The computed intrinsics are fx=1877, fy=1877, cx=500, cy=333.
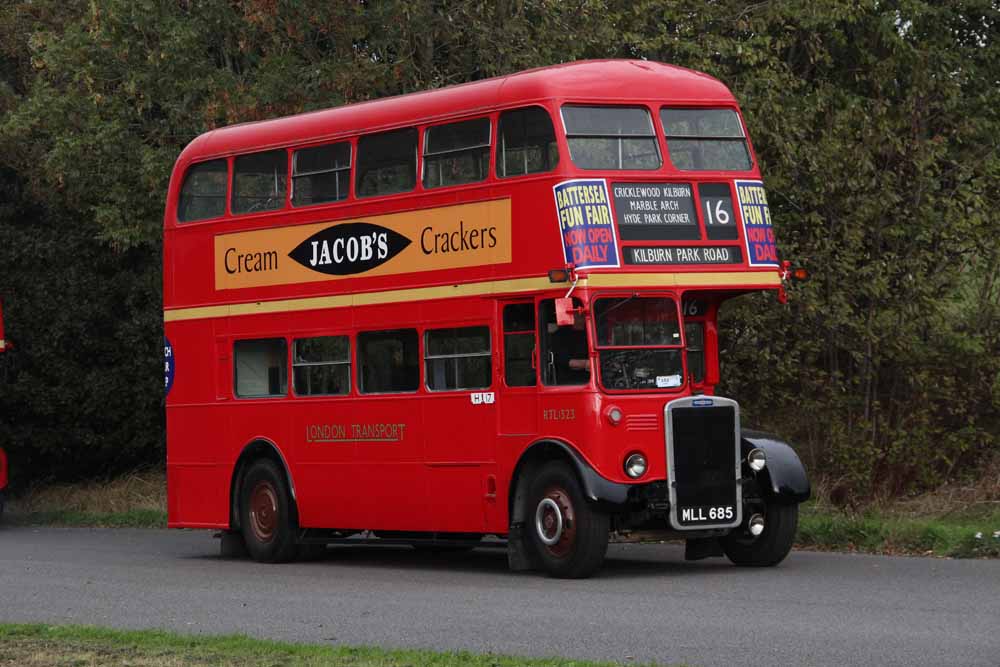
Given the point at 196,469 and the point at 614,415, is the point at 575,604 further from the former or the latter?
the point at 196,469

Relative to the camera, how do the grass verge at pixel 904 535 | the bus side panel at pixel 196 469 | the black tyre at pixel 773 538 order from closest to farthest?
the black tyre at pixel 773 538 → the grass verge at pixel 904 535 → the bus side panel at pixel 196 469

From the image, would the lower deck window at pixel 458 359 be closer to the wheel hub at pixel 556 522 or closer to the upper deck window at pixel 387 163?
the wheel hub at pixel 556 522

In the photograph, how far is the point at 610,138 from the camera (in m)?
15.9

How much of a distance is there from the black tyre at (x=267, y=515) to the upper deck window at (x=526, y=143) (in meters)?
4.60

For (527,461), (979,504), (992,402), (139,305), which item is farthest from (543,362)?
(139,305)

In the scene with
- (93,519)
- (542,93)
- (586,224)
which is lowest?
(93,519)

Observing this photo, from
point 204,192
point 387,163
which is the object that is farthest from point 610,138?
point 204,192

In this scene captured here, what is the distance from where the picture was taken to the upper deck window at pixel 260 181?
1883 centimetres

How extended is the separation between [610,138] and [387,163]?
104 inches

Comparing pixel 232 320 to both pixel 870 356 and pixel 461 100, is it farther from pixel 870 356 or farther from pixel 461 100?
pixel 870 356

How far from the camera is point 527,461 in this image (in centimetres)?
1612

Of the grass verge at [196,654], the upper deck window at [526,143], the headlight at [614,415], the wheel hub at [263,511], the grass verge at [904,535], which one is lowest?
the grass verge at [196,654]

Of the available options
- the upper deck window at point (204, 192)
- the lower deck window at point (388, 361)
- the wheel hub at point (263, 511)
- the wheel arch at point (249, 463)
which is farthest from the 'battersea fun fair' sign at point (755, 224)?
the upper deck window at point (204, 192)

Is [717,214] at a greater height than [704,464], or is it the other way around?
[717,214]
